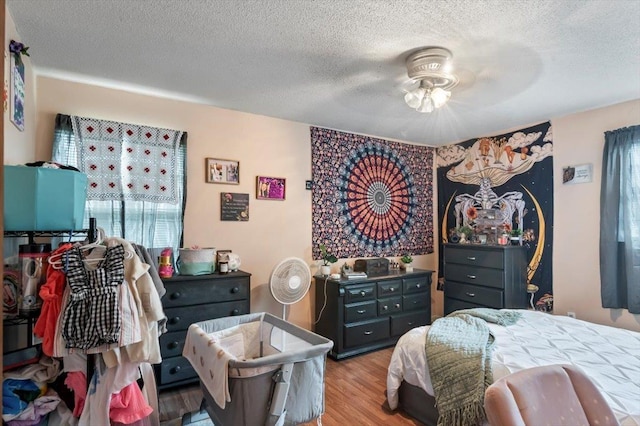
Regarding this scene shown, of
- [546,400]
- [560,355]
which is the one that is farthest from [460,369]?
[546,400]

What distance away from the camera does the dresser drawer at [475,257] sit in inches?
139

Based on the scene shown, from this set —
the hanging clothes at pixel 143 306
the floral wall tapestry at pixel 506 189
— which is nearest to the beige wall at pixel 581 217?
the floral wall tapestry at pixel 506 189

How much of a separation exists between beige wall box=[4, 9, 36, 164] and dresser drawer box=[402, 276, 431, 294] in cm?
352

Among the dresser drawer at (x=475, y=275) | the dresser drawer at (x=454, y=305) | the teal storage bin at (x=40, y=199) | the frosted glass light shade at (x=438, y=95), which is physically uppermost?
the frosted glass light shade at (x=438, y=95)

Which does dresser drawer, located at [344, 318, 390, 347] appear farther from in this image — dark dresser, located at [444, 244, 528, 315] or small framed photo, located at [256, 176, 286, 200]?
small framed photo, located at [256, 176, 286, 200]

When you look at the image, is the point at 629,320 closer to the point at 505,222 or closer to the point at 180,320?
the point at 505,222

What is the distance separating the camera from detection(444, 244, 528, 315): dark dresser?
3508 mm

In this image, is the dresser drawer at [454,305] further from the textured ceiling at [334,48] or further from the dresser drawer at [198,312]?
the dresser drawer at [198,312]

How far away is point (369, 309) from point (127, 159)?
107 inches

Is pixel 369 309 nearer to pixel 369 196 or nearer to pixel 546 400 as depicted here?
pixel 369 196

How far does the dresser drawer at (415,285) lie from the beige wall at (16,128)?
352cm

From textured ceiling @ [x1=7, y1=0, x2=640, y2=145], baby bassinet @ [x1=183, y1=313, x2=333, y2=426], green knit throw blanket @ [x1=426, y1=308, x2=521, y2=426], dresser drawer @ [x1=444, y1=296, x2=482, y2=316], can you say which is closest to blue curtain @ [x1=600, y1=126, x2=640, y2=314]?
textured ceiling @ [x1=7, y1=0, x2=640, y2=145]

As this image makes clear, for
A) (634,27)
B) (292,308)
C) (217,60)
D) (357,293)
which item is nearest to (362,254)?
(357,293)

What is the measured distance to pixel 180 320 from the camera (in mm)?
2693
